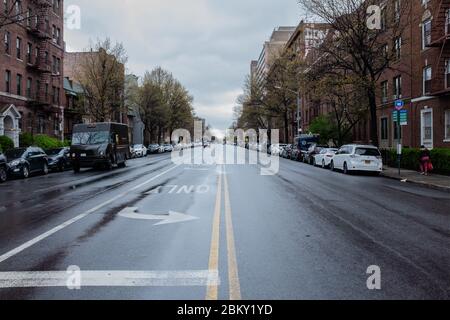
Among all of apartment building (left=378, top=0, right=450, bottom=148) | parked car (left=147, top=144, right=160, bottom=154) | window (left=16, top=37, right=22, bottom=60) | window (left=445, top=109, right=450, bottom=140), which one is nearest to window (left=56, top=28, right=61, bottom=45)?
window (left=16, top=37, right=22, bottom=60)

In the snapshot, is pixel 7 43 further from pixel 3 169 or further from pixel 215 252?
pixel 215 252

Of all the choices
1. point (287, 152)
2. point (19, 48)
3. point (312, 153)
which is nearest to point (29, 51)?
point (19, 48)

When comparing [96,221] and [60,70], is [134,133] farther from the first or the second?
[96,221]

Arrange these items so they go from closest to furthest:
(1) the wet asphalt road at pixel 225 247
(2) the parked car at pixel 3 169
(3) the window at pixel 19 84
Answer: (1) the wet asphalt road at pixel 225 247 < (2) the parked car at pixel 3 169 < (3) the window at pixel 19 84

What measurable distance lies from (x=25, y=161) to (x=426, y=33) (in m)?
25.8

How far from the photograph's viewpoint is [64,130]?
172 ft

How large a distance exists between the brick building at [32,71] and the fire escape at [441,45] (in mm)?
27941

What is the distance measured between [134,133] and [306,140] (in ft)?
173

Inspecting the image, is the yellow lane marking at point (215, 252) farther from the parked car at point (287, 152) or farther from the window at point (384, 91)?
the parked car at point (287, 152)

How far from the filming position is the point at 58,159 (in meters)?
29.3

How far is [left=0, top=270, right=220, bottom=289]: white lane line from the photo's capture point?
5.48 m

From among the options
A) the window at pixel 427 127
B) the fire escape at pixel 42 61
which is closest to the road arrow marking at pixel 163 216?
the window at pixel 427 127

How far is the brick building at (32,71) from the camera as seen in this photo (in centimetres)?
3700

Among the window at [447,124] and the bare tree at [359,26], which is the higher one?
the bare tree at [359,26]
